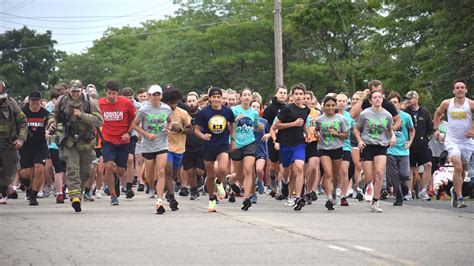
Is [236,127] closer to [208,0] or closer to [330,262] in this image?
[330,262]

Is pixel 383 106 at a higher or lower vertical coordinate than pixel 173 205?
higher

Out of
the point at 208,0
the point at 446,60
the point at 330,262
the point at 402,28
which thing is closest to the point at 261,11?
the point at 208,0

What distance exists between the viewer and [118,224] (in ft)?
47.4

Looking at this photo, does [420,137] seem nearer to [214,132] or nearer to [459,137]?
[459,137]

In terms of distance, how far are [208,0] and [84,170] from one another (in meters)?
61.4

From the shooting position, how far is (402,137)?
20.6 m

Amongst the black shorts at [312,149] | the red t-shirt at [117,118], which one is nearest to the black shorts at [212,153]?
the red t-shirt at [117,118]

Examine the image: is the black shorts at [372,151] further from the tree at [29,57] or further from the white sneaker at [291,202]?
the tree at [29,57]

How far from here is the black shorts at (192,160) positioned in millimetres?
22125

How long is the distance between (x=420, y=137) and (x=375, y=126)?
4.30 meters

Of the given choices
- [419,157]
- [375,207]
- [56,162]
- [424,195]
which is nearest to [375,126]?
[375,207]

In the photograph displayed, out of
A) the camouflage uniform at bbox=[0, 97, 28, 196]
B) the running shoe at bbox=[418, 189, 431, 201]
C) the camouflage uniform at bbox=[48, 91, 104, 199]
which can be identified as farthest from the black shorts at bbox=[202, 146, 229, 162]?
the running shoe at bbox=[418, 189, 431, 201]

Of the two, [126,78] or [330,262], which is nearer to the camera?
[330,262]

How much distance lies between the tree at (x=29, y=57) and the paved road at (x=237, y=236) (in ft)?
290
